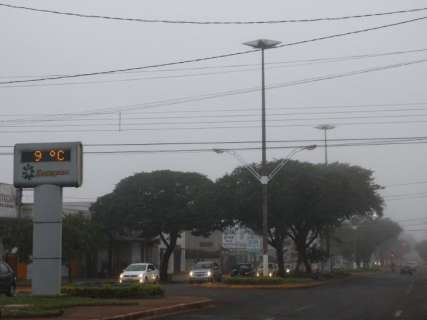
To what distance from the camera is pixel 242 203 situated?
59969 millimetres

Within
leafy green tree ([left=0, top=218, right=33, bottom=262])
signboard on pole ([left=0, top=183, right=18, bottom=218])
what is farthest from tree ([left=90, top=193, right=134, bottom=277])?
leafy green tree ([left=0, top=218, right=33, bottom=262])

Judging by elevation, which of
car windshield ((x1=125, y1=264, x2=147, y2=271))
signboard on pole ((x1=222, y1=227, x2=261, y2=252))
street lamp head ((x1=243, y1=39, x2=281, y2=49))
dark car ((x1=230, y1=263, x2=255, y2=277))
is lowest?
dark car ((x1=230, y1=263, x2=255, y2=277))

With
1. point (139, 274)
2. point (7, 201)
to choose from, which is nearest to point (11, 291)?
point (139, 274)

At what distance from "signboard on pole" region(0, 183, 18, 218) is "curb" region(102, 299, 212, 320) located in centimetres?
2869

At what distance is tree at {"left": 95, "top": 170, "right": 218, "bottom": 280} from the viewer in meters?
68.4

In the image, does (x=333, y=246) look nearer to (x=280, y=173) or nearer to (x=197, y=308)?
(x=280, y=173)

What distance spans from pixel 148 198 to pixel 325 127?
55.8 feet

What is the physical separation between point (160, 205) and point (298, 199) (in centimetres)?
1525

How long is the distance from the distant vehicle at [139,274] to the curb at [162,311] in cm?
1891

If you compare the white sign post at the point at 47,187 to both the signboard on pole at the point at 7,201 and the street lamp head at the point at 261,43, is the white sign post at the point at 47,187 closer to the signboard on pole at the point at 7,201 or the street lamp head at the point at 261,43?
the street lamp head at the point at 261,43

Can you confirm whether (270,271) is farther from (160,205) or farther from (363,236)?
(363,236)

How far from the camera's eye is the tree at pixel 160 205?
6844 cm

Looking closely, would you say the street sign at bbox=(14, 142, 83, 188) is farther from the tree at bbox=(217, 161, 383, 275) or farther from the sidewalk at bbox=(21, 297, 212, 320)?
the tree at bbox=(217, 161, 383, 275)

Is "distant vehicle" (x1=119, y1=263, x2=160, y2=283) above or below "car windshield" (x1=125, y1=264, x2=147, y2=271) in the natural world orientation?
below
